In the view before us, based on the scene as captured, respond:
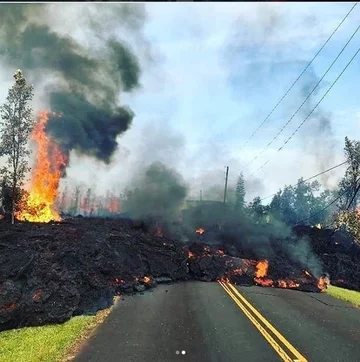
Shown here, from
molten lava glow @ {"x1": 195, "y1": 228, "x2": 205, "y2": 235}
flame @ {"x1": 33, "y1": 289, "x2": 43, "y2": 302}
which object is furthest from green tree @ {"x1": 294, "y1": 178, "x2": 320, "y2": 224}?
flame @ {"x1": 33, "y1": 289, "x2": 43, "y2": 302}

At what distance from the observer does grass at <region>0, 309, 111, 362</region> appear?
7.67 m

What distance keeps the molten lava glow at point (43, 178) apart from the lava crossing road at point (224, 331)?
21.2 m

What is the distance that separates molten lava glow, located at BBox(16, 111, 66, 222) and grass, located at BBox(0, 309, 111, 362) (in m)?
24.3

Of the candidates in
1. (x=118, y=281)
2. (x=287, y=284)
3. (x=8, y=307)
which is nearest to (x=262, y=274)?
(x=287, y=284)

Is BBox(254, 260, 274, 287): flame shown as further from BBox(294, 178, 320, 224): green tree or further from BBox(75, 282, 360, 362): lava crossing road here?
BBox(294, 178, 320, 224): green tree

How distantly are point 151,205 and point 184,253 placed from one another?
2016cm

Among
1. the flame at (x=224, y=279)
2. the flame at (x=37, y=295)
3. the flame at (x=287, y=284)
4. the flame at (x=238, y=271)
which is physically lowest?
the flame at (x=224, y=279)

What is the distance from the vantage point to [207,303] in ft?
47.6

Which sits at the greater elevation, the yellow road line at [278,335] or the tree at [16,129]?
the tree at [16,129]

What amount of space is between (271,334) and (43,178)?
30557mm

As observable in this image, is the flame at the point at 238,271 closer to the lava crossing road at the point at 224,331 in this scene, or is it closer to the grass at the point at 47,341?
the lava crossing road at the point at 224,331

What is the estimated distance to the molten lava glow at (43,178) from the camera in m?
33.8

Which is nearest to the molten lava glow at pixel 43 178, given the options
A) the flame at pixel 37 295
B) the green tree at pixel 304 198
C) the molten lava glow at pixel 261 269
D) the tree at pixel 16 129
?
the tree at pixel 16 129

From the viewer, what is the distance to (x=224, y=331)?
9781 millimetres
